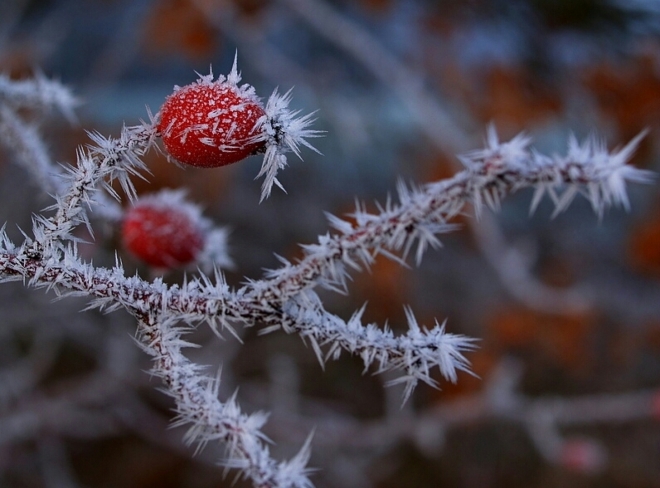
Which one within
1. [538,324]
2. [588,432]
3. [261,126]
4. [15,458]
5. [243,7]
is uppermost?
[243,7]

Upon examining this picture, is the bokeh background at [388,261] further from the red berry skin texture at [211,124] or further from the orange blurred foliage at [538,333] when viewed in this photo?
the red berry skin texture at [211,124]

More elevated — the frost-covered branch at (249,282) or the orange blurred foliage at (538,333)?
the orange blurred foliage at (538,333)

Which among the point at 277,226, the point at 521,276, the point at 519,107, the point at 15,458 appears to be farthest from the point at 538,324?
the point at 15,458

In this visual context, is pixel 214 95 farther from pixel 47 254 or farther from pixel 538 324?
pixel 538 324

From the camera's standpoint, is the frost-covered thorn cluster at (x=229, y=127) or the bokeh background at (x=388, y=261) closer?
the frost-covered thorn cluster at (x=229, y=127)

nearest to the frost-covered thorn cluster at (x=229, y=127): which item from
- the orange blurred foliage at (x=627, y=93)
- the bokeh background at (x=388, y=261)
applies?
the bokeh background at (x=388, y=261)

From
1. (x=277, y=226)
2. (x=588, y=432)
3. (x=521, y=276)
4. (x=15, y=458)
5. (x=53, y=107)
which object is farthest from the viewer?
(x=277, y=226)
